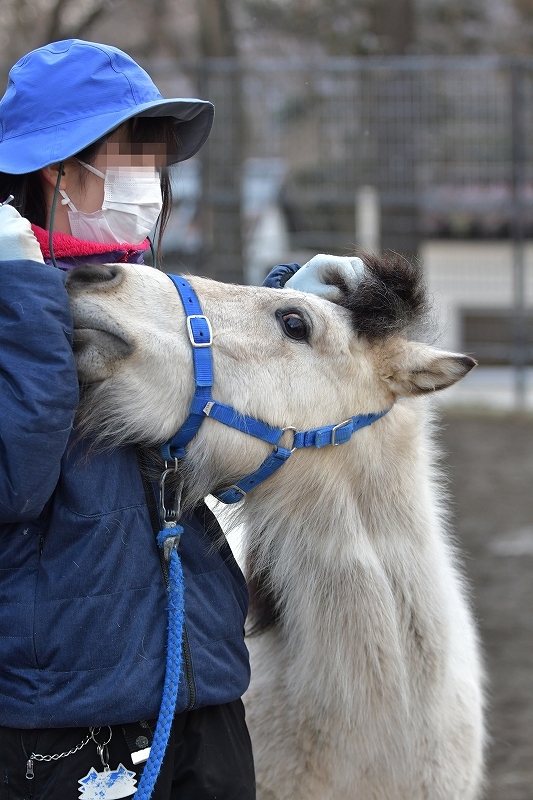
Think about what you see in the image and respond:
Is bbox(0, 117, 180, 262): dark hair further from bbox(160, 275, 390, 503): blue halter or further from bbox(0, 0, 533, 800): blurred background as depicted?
bbox(0, 0, 533, 800): blurred background

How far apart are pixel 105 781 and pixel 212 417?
0.76 metres

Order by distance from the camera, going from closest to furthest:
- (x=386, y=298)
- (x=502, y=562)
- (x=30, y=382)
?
(x=30, y=382), (x=386, y=298), (x=502, y=562)

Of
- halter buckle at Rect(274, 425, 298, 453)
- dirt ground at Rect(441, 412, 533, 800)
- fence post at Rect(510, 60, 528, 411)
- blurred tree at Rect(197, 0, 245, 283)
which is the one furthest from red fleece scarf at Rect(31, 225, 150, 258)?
fence post at Rect(510, 60, 528, 411)

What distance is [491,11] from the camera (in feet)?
49.0

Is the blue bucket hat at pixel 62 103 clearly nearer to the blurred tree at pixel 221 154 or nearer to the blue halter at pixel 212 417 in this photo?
the blue halter at pixel 212 417

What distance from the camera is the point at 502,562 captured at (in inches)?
240

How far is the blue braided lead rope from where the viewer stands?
1.81 meters

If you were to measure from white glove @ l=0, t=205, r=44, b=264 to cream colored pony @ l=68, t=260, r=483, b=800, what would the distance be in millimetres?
230

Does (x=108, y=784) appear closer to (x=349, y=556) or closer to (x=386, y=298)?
(x=349, y=556)

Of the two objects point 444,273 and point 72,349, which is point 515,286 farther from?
point 72,349

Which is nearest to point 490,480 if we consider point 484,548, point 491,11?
point 484,548

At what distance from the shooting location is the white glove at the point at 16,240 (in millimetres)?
1740

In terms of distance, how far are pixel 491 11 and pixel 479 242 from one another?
19.9 ft

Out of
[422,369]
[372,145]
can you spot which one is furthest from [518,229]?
[422,369]
